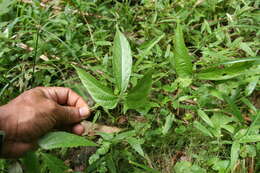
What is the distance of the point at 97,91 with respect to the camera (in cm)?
75

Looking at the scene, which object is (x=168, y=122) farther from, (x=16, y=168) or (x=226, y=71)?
(x=16, y=168)

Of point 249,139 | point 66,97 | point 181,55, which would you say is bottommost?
point 249,139

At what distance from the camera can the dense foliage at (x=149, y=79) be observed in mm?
787

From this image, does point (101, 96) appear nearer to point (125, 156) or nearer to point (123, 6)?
point (125, 156)

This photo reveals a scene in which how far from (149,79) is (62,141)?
288mm

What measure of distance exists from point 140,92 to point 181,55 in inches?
6.9

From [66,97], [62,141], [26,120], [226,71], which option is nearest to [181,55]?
[226,71]

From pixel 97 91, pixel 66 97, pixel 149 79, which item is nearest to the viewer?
pixel 149 79

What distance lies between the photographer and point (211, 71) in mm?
768

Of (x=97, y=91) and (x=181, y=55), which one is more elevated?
(x=181, y=55)

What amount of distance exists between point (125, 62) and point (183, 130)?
1.75 feet

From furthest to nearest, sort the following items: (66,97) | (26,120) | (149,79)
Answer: (66,97)
(26,120)
(149,79)

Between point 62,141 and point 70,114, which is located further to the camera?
point 70,114

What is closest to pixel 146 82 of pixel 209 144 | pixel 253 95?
pixel 209 144
